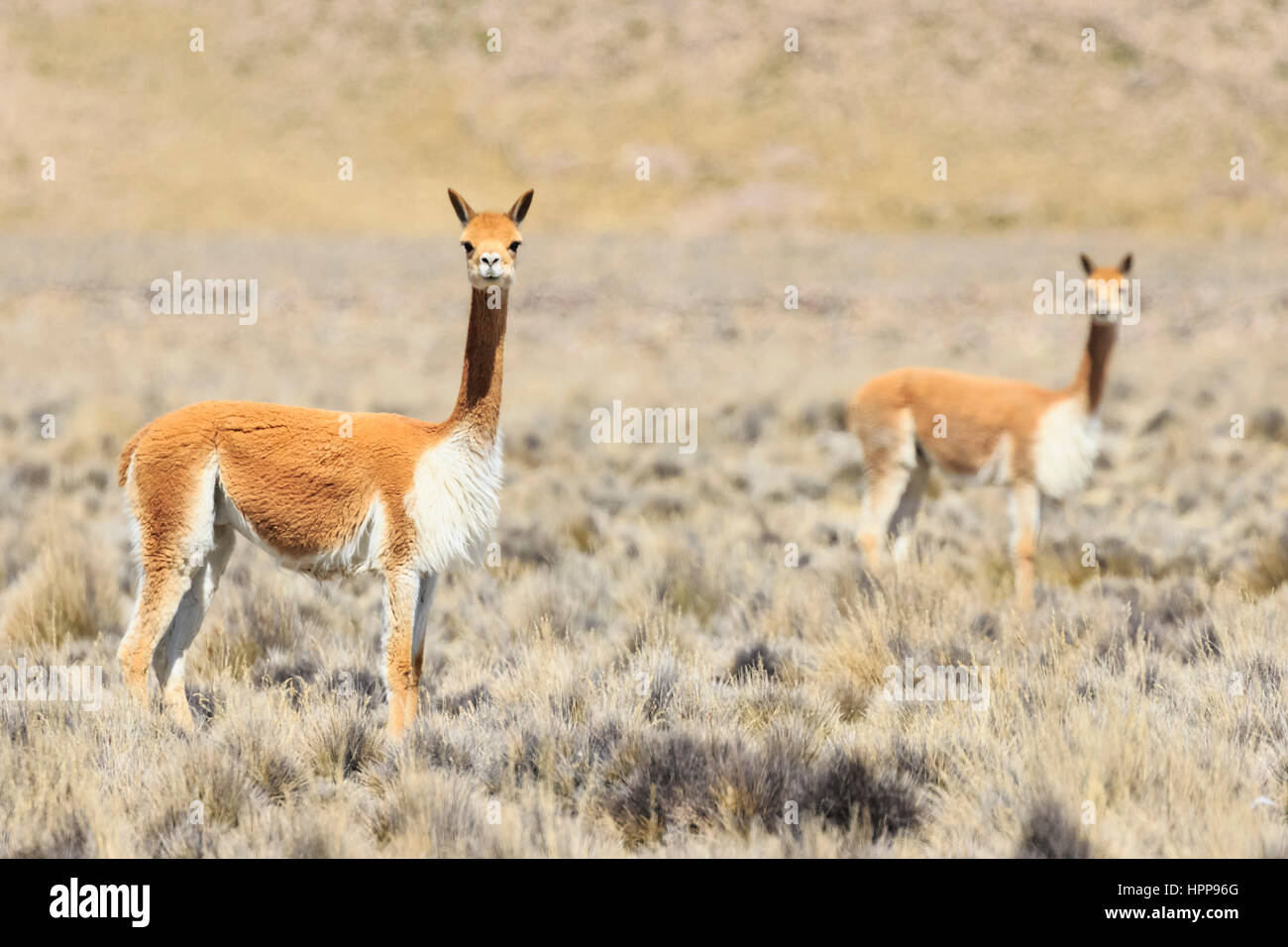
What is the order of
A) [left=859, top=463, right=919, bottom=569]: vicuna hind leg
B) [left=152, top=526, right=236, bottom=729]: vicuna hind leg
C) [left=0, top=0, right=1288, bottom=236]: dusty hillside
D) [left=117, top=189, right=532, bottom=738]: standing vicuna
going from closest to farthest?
1. [left=117, top=189, right=532, bottom=738]: standing vicuna
2. [left=152, top=526, right=236, bottom=729]: vicuna hind leg
3. [left=859, top=463, right=919, bottom=569]: vicuna hind leg
4. [left=0, top=0, right=1288, bottom=236]: dusty hillside

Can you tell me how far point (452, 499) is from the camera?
170 inches

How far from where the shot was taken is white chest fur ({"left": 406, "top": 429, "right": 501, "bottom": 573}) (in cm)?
429

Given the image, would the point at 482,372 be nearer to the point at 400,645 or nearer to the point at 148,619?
the point at 400,645

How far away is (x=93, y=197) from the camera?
48688 mm

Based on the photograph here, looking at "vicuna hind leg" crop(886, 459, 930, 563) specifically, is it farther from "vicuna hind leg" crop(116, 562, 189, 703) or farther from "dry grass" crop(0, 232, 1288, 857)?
"vicuna hind leg" crop(116, 562, 189, 703)

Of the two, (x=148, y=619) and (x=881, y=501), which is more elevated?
(x=881, y=501)

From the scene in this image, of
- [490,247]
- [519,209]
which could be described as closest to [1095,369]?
[519,209]

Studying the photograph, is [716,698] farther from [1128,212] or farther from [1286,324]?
[1128,212]

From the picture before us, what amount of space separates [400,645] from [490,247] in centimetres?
150

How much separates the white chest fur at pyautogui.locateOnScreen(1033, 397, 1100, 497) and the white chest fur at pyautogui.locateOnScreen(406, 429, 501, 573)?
374 cm

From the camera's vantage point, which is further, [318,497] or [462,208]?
[462,208]

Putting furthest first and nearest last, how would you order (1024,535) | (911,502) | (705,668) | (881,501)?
1. (911,502)
2. (881,501)
3. (1024,535)
4. (705,668)

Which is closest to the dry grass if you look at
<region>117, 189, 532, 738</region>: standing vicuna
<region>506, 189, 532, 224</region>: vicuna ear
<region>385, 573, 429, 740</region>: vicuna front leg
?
<region>385, 573, 429, 740</region>: vicuna front leg
